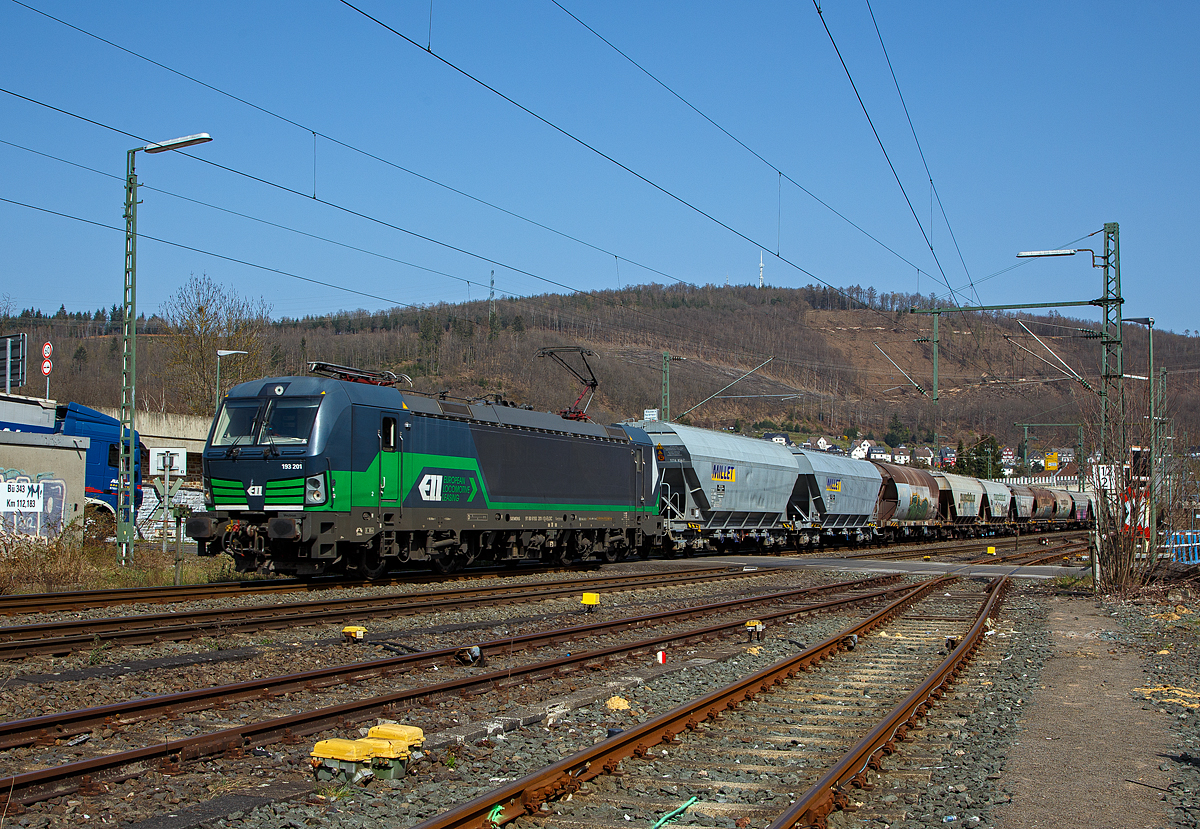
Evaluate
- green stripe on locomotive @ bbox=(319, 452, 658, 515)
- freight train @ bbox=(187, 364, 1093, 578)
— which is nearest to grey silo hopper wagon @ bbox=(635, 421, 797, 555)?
freight train @ bbox=(187, 364, 1093, 578)

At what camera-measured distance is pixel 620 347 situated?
153 metres

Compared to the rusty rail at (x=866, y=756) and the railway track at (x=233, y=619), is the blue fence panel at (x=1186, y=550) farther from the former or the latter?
the rusty rail at (x=866, y=756)

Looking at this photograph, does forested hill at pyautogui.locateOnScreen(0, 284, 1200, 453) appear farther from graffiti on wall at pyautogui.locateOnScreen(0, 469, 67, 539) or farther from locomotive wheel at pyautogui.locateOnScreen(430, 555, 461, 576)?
graffiti on wall at pyautogui.locateOnScreen(0, 469, 67, 539)

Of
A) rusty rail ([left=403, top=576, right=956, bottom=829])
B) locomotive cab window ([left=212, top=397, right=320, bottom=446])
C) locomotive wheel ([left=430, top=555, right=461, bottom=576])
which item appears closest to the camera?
rusty rail ([left=403, top=576, right=956, bottom=829])

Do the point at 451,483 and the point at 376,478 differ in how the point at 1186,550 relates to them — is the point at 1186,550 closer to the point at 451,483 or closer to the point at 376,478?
the point at 451,483

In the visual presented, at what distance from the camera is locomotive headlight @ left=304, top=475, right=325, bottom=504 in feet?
53.9

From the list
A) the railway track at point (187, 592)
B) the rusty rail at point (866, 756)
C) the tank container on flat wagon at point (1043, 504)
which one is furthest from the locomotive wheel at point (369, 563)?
the tank container on flat wagon at point (1043, 504)

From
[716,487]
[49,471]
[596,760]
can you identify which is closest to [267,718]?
[596,760]

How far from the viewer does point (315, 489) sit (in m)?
16.5

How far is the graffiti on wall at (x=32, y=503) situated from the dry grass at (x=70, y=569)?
555 millimetres

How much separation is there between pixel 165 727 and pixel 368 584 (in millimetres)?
11195

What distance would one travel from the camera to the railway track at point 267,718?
605cm

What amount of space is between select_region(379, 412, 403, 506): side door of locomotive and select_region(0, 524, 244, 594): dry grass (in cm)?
482

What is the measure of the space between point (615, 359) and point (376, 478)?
10381 cm
